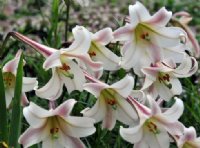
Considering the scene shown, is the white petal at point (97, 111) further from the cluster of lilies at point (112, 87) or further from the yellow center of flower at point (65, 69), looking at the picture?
the yellow center of flower at point (65, 69)

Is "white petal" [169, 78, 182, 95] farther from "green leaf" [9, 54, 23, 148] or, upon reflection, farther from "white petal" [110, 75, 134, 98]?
"green leaf" [9, 54, 23, 148]

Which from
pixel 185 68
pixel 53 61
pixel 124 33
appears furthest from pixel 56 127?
pixel 185 68

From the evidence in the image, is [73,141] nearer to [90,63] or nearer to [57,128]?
[57,128]

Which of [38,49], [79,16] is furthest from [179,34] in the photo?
[79,16]

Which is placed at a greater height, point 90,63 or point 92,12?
point 90,63

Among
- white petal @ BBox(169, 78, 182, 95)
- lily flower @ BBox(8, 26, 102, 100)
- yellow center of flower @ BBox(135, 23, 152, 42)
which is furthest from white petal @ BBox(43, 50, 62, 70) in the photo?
white petal @ BBox(169, 78, 182, 95)

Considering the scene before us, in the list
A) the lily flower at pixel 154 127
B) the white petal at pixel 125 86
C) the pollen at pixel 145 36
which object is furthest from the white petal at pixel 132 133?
the pollen at pixel 145 36
